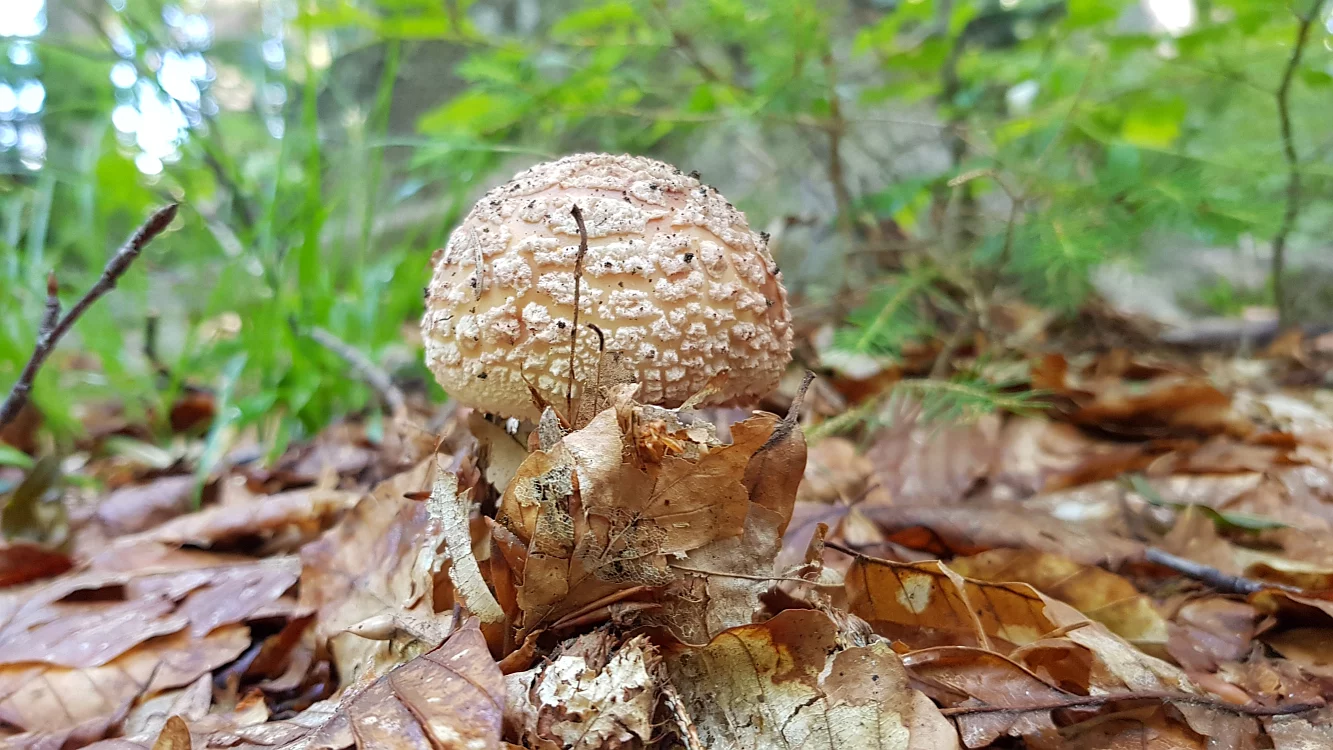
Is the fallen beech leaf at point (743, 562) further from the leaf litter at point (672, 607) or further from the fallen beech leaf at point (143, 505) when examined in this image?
the fallen beech leaf at point (143, 505)

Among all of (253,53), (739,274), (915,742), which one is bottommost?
(915,742)

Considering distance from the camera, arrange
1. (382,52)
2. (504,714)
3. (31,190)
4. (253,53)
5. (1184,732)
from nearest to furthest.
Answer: (504,714) < (1184,732) < (253,53) < (31,190) < (382,52)

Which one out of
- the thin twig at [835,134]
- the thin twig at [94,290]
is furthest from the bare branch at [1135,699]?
the thin twig at [835,134]

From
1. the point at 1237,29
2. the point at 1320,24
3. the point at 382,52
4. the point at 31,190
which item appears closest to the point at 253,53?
the point at 31,190

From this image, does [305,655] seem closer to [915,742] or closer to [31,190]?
[915,742]

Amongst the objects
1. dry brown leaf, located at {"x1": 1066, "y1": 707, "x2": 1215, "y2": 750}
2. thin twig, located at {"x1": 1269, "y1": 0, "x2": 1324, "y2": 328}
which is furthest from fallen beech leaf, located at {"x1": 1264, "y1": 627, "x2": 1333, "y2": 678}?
thin twig, located at {"x1": 1269, "y1": 0, "x2": 1324, "y2": 328}

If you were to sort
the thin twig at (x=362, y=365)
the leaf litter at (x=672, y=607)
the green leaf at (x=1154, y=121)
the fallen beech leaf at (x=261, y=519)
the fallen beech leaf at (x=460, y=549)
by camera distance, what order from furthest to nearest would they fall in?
the green leaf at (x=1154, y=121) → the thin twig at (x=362, y=365) → the fallen beech leaf at (x=261, y=519) → the fallen beech leaf at (x=460, y=549) → the leaf litter at (x=672, y=607)

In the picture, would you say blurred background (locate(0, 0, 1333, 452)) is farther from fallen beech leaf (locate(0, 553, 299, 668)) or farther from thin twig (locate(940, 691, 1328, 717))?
thin twig (locate(940, 691, 1328, 717))
